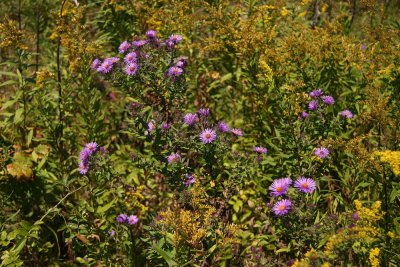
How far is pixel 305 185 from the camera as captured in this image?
2443 millimetres

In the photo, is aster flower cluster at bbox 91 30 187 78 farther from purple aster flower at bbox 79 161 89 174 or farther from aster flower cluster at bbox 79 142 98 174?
purple aster flower at bbox 79 161 89 174

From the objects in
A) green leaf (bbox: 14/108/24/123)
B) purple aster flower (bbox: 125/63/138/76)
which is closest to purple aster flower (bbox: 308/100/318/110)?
purple aster flower (bbox: 125/63/138/76)

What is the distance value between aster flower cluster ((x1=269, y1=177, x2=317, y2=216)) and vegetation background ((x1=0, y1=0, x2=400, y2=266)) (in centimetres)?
4

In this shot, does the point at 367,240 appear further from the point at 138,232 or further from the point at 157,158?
the point at 138,232

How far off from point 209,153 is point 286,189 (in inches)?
19.2

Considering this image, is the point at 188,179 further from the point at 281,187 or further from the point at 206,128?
the point at 281,187

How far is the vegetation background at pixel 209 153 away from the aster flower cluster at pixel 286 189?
38 mm

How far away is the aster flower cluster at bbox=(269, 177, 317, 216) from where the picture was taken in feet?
7.82

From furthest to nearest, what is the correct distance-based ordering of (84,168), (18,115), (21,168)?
(18,115), (21,168), (84,168)

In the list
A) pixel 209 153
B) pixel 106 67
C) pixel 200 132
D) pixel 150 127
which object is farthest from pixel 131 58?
pixel 209 153

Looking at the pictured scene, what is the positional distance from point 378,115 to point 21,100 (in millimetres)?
2362

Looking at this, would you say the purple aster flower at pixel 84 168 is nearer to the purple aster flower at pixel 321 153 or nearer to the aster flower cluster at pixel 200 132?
the aster flower cluster at pixel 200 132

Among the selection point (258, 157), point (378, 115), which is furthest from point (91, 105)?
point (378, 115)

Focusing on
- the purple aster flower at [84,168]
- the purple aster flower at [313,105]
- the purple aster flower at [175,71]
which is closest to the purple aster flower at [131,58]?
the purple aster flower at [175,71]
